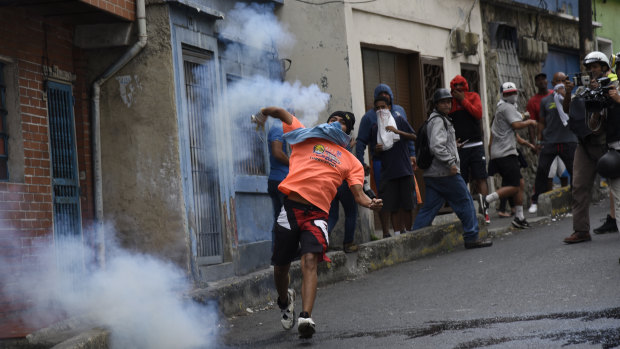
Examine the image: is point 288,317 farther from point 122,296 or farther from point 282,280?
point 122,296

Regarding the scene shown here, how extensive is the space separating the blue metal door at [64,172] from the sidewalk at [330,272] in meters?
1.45

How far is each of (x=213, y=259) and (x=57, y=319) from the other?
2.27 m

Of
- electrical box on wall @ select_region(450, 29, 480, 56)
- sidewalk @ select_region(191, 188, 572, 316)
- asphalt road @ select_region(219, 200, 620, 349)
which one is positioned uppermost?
electrical box on wall @ select_region(450, 29, 480, 56)

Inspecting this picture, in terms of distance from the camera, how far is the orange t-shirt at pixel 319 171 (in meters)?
6.96

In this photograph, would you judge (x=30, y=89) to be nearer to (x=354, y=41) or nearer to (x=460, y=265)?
(x=460, y=265)

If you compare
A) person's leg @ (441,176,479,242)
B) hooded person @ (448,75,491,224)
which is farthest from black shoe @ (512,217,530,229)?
person's leg @ (441,176,479,242)

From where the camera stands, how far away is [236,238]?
10500mm

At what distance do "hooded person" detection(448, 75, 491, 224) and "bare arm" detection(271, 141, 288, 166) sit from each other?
3359mm

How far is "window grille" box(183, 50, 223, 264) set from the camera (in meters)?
9.84

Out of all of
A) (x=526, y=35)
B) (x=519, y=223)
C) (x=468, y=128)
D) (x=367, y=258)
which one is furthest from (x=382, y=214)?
(x=526, y=35)

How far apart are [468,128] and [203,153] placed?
155 inches

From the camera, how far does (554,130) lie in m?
13.6

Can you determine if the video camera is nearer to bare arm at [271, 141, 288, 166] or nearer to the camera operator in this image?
the camera operator

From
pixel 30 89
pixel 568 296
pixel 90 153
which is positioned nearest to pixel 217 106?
pixel 90 153
